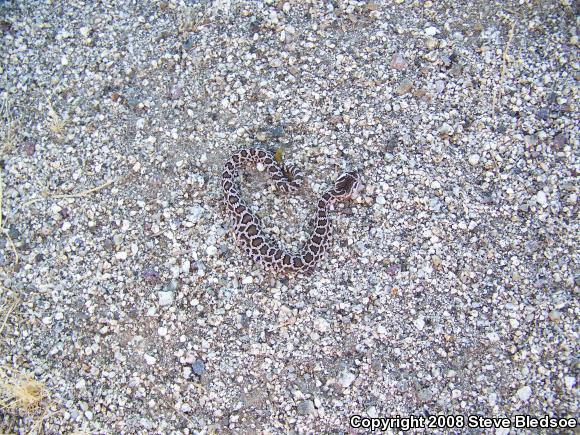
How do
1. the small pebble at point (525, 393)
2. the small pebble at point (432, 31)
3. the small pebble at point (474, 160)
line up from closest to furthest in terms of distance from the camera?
the small pebble at point (525, 393) → the small pebble at point (474, 160) → the small pebble at point (432, 31)

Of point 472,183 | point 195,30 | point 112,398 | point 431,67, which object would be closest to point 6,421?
point 112,398

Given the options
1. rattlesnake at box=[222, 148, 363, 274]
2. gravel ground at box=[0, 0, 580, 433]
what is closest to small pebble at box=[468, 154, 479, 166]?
gravel ground at box=[0, 0, 580, 433]

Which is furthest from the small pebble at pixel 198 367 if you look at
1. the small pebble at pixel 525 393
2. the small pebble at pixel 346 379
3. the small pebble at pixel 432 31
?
the small pebble at pixel 432 31

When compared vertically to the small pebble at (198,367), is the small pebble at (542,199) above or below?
above

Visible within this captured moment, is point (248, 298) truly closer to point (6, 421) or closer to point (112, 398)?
point (112, 398)

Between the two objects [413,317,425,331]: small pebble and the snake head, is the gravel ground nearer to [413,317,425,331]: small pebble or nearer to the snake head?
[413,317,425,331]: small pebble

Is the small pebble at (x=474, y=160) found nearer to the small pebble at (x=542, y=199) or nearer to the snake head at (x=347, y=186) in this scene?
the small pebble at (x=542, y=199)

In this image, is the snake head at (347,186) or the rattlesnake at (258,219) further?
the snake head at (347,186)
